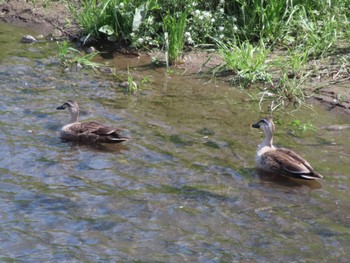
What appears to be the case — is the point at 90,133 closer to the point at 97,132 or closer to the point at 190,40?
the point at 97,132

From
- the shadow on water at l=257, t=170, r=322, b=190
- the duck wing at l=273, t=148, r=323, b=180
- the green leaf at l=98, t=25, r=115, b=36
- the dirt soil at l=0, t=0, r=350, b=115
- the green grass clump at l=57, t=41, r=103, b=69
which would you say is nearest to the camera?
the duck wing at l=273, t=148, r=323, b=180

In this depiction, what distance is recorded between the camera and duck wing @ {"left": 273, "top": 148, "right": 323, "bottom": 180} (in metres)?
8.45

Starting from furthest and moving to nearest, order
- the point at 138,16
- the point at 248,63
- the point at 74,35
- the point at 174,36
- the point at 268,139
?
1. the point at 74,35
2. the point at 138,16
3. the point at 174,36
4. the point at 248,63
5. the point at 268,139

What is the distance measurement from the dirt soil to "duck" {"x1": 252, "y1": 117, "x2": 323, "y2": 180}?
2091 mm

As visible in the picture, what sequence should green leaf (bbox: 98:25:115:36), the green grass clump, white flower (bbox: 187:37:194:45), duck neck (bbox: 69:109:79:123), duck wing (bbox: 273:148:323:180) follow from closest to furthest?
duck wing (bbox: 273:148:323:180)
duck neck (bbox: 69:109:79:123)
the green grass clump
white flower (bbox: 187:37:194:45)
green leaf (bbox: 98:25:115:36)

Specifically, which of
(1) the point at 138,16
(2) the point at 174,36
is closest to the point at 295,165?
Result: (2) the point at 174,36

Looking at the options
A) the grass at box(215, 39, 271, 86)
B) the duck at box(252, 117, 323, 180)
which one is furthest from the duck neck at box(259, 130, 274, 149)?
the grass at box(215, 39, 271, 86)

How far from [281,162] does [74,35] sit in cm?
645

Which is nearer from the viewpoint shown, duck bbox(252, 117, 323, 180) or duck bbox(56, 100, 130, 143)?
duck bbox(252, 117, 323, 180)

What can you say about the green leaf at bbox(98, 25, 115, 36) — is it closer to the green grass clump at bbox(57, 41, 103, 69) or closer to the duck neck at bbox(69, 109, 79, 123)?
the green grass clump at bbox(57, 41, 103, 69)

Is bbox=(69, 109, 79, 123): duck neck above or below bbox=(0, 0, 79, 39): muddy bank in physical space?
below

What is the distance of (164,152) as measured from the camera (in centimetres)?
919

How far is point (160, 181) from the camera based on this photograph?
8.34 meters

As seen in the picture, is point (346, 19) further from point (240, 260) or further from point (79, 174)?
point (240, 260)
